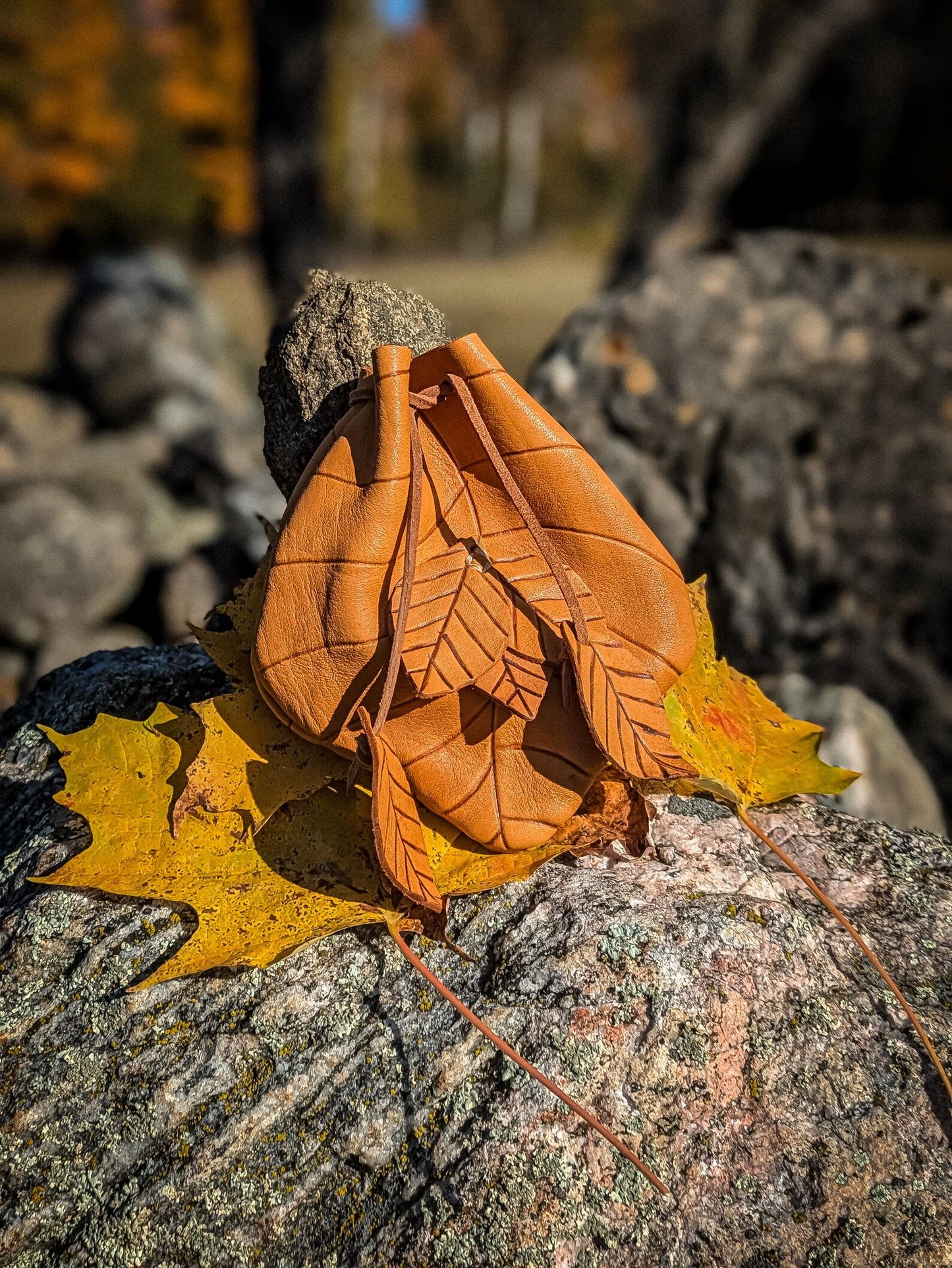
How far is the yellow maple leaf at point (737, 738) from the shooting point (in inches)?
44.9

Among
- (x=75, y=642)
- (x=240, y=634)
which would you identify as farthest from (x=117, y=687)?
(x=75, y=642)

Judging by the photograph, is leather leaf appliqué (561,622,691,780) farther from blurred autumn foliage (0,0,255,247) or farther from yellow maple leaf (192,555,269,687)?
blurred autumn foliage (0,0,255,247)

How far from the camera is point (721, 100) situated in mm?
5371

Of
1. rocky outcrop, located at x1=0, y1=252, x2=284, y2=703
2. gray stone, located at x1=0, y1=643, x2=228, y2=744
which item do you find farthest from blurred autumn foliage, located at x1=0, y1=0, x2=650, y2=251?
gray stone, located at x1=0, y1=643, x2=228, y2=744

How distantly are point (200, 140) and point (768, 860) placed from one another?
49.2ft

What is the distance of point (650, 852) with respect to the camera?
1125mm

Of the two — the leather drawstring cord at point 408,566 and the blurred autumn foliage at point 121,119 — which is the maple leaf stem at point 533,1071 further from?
the blurred autumn foliage at point 121,119

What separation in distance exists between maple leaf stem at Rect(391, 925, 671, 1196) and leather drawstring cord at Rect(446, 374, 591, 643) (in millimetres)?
372

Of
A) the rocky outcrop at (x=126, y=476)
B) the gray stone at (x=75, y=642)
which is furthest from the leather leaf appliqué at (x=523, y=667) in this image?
the rocky outcrop at (x=126, y=476)

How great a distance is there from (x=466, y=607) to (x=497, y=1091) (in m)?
0.48

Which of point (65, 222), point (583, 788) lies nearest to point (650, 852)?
point (583, 788)

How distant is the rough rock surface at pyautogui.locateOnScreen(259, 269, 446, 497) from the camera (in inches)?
44.6

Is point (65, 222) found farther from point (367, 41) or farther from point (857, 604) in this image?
point (857, 604)

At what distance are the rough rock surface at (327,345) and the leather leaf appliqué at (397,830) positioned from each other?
14.7 inches
